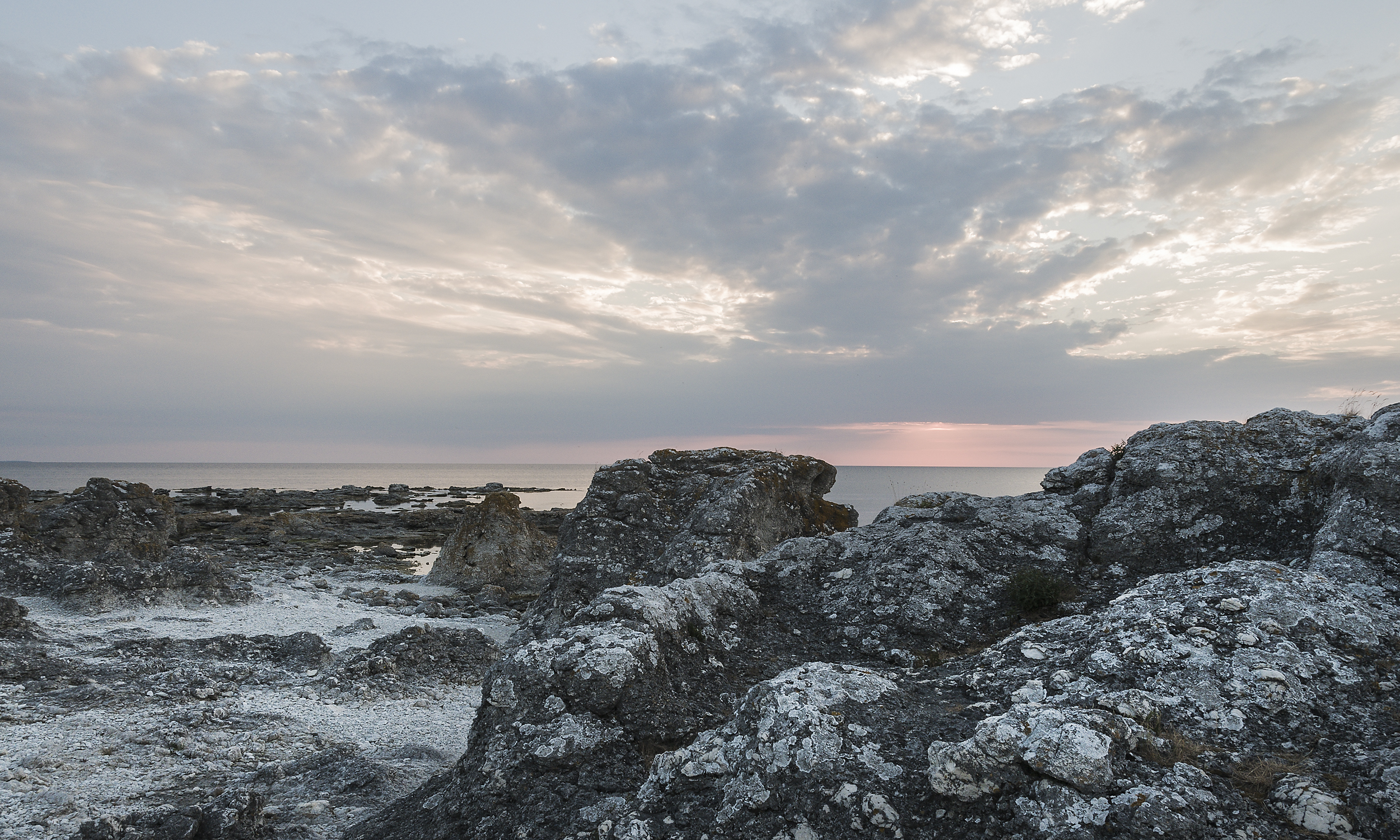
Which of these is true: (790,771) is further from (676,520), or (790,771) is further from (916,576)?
(676,520)

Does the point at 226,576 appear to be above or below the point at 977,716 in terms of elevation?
below

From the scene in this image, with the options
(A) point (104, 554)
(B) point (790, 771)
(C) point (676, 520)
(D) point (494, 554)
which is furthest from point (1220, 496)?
(A) point (104, 554)

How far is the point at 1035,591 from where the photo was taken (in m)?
6.62

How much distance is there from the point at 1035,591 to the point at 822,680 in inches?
134

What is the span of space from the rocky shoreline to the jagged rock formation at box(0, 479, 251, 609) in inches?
12.0

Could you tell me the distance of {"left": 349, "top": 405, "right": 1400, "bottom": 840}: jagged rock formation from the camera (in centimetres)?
337

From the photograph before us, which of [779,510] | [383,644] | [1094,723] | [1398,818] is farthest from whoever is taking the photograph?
[779,510]

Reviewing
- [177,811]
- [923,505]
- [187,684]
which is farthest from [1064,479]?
[187,684]

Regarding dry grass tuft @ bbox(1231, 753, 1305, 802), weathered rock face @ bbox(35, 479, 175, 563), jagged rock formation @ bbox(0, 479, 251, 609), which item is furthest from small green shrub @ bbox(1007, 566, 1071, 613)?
weathered rock face @ bbox(35, 479, 175, 563)

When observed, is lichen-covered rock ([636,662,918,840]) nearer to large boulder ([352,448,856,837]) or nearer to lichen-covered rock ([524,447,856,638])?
large boulder ([352,448,856,837])

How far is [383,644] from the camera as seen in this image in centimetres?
1156

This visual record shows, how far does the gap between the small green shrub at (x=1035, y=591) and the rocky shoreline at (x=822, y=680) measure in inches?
1.1

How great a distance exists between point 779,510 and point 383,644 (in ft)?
25.4

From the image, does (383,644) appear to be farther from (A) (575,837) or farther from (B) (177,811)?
(A) (575,837)
